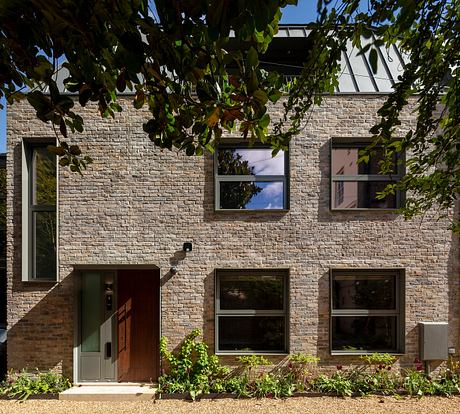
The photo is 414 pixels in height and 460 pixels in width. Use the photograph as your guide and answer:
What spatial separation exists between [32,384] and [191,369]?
9.63 ft

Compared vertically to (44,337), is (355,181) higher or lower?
higher

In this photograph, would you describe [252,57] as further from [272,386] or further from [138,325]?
[138,325]

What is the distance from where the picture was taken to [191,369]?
20.1ft

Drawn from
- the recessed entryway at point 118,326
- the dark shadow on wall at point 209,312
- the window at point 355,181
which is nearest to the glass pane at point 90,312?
the recessed entryway at point 118,326

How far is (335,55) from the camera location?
9.91 ft

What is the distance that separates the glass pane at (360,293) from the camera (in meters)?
6.46

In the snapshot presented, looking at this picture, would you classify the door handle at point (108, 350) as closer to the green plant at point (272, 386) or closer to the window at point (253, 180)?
the green plant at point (272, 386)

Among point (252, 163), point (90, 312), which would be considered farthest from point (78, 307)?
point (252, 163)

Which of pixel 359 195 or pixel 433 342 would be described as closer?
pixel 433 342

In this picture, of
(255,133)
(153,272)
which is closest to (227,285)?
(153,272)

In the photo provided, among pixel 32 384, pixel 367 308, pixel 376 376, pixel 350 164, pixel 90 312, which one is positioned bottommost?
pixel 32 384

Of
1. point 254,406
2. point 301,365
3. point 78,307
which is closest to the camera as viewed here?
point 254,406

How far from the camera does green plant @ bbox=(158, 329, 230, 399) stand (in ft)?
19.6

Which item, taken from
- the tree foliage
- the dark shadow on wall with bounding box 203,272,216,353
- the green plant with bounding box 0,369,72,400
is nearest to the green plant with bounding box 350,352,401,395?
the dark shadow on wall with bounding box 203,272,216,353
